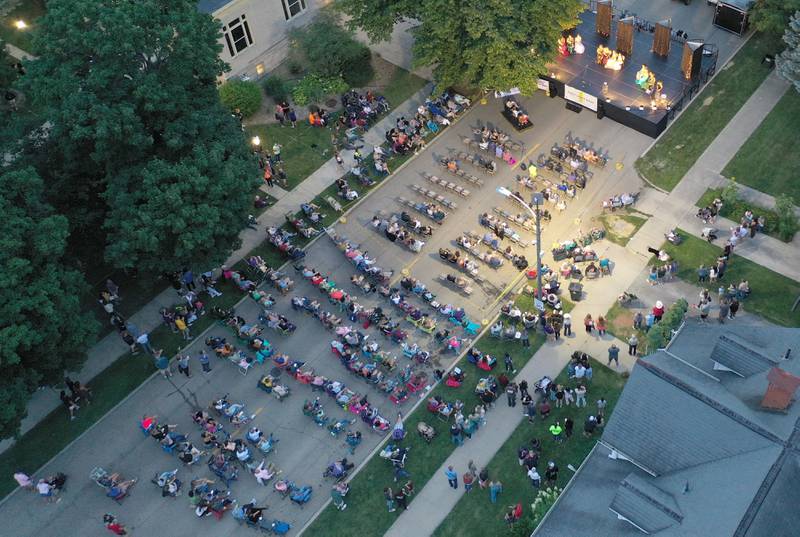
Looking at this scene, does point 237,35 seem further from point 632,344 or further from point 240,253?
point 632,344

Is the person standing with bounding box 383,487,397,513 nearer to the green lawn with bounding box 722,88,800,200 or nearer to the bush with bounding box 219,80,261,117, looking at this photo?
the green lawn with bounding box 722,88,800,200

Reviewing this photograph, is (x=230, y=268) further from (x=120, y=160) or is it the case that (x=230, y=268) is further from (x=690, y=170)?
(x=690, y=170)

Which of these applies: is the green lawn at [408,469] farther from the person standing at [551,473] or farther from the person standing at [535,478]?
the person standing at [551,473]

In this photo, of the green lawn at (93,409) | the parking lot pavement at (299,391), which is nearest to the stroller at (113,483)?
the parking lot pavement at (299,391)

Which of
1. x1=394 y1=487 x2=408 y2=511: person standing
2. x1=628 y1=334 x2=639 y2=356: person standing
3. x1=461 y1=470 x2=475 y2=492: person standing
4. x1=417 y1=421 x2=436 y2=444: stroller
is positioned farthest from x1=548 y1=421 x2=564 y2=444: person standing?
x1=394 y1=487 x2=408 y2=511: person standing

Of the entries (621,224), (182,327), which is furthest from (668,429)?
(182,327)

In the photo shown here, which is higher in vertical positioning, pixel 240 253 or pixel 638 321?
pixel 240 253
